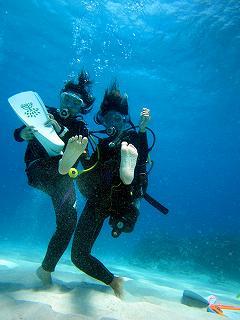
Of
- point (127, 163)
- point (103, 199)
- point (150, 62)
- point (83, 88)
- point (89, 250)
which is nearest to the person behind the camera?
point (127, 163)

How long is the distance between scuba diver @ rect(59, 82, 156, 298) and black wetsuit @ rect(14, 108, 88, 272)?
1.18 feet

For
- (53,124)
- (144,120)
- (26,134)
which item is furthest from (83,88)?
(26,134)

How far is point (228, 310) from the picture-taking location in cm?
592

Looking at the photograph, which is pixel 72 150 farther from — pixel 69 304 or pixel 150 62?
pixel 150 62

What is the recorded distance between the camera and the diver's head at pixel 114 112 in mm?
5727

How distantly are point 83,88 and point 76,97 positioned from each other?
1.69 ft

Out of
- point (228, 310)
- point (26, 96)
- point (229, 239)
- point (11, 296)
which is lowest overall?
point (11, 296)

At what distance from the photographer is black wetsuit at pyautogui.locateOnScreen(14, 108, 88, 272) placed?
4766 mm

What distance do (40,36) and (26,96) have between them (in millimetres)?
19854

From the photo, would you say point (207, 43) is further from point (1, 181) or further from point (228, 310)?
point (1, 181)

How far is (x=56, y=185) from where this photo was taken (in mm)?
5172

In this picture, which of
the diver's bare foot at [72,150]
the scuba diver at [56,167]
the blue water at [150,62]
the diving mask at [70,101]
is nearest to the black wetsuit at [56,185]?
the scuba diver at [56,167]

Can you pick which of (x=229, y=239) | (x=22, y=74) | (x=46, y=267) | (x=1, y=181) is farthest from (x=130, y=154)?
(x=1, y=181)

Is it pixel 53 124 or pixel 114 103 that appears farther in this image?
pixel 114 103
